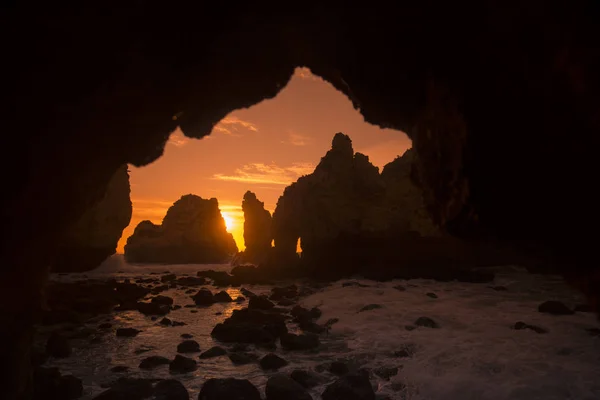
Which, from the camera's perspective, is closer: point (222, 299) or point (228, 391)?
point (228, 391)

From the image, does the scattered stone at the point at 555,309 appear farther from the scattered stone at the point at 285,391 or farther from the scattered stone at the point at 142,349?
the scattered stone at the point at 142,349

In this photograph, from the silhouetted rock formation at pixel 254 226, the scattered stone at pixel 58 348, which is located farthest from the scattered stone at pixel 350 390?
the silhouetted rock formation at pixel 254 226

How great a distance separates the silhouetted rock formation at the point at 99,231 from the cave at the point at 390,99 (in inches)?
878

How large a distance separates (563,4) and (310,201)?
96.6 ft

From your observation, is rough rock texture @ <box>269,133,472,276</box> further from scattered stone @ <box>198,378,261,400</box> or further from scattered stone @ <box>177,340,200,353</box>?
scattered stone @ <box>198,378,261,400</box>

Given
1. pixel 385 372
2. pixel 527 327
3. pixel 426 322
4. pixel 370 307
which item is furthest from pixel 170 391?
pixel 527 327

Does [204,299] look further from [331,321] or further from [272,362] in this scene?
[272,362]

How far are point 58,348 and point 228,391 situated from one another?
21.3ft

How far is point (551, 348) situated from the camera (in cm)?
898

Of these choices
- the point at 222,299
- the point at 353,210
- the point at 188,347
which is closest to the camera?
the point at 188,347

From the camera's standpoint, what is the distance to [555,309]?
1280cm

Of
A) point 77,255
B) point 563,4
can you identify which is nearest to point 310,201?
point 77,255

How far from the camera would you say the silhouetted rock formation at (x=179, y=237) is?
202 feet

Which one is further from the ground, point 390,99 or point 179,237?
point 390,99
